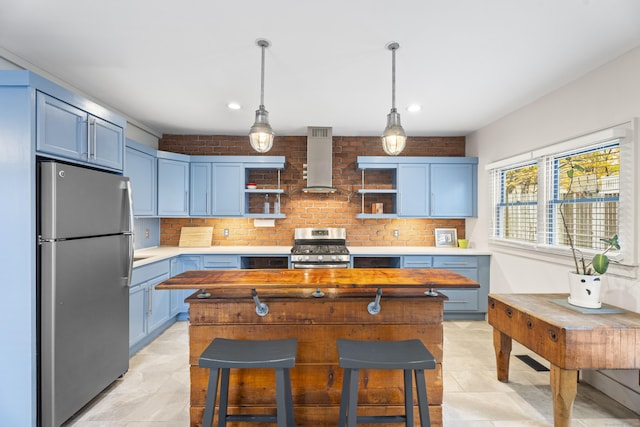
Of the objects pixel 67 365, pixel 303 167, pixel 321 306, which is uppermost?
pixel 303 167

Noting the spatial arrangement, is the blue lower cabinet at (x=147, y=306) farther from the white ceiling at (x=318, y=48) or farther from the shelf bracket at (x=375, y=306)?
the shelf bracket at (x=375, y=306)

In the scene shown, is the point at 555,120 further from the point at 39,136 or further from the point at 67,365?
the point at 67,365

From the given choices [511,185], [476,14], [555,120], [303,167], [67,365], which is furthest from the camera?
[303,167]

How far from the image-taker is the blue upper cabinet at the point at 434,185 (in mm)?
4312

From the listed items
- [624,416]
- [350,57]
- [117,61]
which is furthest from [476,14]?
[624,416]

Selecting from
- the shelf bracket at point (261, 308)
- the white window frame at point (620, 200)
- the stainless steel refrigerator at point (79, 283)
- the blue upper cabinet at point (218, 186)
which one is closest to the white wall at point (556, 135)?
the white window frame at point (620, 200)

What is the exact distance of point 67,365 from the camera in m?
1.98

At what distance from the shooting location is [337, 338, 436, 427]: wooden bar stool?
4.74 feet

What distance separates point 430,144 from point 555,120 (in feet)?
5.92

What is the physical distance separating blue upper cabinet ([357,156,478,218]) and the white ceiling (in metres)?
1.01

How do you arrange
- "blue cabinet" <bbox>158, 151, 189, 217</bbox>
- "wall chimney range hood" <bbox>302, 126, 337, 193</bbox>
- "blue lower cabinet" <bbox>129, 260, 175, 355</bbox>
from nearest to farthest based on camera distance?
"blue lower cabinet" <bbox>129, 260, 175, 355</bbox> → "blue cabinet" <bbox>158, 151, 189, 217</bbox> → "wall chimney range hood" <bbox>302, 126, 337, 193</bbox>

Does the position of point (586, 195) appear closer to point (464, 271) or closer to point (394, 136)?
point (464, 271)

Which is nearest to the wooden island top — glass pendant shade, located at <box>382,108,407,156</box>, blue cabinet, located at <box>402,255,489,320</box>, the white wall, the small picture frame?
glass pendant shade, located at <box>382,108,407,156</box>

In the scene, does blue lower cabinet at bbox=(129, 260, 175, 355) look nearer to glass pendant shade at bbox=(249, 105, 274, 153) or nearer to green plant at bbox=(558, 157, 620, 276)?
glass pendant shade at bbox=(249, 105, 274, 153)
